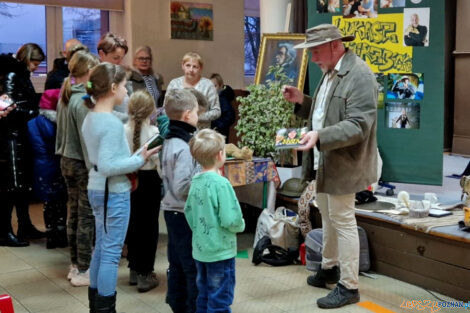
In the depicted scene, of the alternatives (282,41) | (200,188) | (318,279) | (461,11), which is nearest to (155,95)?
(282,41)

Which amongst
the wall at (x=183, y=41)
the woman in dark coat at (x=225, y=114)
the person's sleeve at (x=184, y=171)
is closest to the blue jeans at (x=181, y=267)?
the person's sleeve at (x=184, y=171)

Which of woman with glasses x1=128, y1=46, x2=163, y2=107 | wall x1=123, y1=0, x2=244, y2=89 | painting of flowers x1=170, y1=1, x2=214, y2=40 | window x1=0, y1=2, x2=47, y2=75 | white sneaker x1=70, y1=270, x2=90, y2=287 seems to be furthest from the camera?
painting of flowers x1=170, y1=1, x2=214, y2=40

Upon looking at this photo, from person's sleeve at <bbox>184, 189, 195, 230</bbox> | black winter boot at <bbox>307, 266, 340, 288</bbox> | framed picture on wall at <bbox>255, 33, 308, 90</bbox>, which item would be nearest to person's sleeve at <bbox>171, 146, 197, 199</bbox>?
person's sleeve at <bbox>184, 189, 195, 230</bbox>

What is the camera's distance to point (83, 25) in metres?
7.55

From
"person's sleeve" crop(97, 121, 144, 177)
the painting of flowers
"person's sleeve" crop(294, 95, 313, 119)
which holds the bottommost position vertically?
"person's sleeve" crop(97, 121, 144, 177)

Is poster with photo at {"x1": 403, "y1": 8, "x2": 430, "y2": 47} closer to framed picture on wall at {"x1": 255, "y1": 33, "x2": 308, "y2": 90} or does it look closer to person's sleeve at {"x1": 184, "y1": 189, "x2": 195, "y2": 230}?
framed picture on wall at {"x1": 255, "y1": 33, "x2": 308, "y2": 90}

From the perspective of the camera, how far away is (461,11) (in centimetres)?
897

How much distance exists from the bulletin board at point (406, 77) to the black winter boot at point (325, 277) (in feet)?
5.20

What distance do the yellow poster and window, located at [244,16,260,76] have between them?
13.3ft

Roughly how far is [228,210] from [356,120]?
3.40 feet

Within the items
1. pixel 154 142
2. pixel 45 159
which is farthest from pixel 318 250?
pixel 45 159

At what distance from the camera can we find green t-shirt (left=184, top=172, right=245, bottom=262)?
291cm

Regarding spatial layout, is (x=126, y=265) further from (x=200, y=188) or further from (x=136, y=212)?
(x=200, y=188)

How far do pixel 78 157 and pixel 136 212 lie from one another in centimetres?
52
